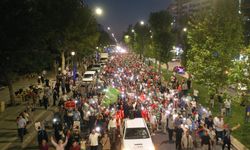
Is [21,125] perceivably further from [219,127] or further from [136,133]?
[219,127]

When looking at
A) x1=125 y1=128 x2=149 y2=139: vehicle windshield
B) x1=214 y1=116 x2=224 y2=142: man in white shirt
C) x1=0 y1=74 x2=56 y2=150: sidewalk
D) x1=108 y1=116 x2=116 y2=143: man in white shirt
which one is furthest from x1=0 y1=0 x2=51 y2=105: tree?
x1=214 y1=116 x2=224 y2=142: man in white shirt

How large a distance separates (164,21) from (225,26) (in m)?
31.1

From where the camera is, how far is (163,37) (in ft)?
185

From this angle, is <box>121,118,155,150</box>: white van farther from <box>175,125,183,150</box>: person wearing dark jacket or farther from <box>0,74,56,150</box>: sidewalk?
<box>0,74,56,150</box>: sidewalk

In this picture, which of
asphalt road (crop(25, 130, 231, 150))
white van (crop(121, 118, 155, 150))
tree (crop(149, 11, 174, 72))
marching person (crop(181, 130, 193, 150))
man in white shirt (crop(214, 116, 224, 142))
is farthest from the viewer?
tree (crop(149, 11, 174, 72))

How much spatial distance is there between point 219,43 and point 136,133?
45.2 ft

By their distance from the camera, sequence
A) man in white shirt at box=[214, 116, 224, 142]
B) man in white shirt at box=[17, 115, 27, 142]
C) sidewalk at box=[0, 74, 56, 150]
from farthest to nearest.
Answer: sidewalk at box=[0, 74, 56, 150], man in white shirt at box=[17, 115, 27, 142], man in white shirt at box=[214, 116, 224, 142]

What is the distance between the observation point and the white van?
16.7 metres

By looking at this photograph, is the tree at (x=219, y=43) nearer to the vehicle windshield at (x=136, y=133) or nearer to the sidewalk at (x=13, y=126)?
the sidewalk at (x=13, y=126)

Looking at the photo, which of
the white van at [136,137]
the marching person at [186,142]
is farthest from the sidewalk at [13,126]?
the marching person at [186,142]

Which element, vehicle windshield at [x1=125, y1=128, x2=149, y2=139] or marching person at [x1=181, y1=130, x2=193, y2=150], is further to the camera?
marching person at [x1=181, y1=130, x2=193, y2=150]

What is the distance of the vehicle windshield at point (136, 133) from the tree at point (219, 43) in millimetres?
13080

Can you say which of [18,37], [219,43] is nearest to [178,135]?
[219,43]

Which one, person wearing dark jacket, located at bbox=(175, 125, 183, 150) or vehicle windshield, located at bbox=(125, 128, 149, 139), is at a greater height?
vehicle windshield, located at bbox=(125, 128, 149, 139)
